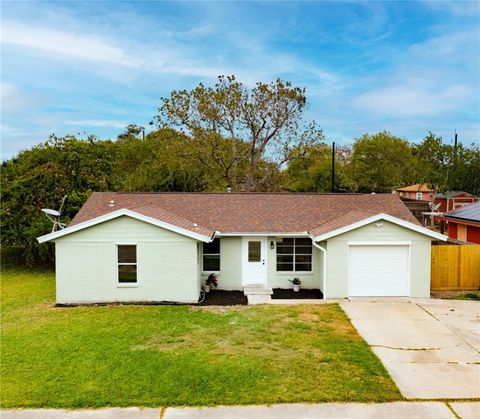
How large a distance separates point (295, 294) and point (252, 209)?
434 cm

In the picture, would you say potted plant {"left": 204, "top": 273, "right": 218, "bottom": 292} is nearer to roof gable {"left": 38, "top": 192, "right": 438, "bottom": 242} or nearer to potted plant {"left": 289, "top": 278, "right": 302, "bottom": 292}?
roof gable {"left": 38, "top": 192, "right": 438, "bottom": 242}

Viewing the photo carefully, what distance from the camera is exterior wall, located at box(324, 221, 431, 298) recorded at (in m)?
15.0

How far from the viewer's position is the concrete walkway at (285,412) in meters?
6.99

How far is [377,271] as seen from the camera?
595 inches

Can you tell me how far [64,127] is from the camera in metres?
25.2

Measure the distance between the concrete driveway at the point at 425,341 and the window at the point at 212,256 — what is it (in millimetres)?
5186

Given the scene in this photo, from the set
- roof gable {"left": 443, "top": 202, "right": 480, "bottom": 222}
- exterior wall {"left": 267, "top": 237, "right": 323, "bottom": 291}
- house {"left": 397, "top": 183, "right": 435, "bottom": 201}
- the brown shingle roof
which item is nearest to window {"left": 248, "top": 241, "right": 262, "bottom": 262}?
exterior wall {"left": 267, "top": 237, "right": 323, "bottom": 291}

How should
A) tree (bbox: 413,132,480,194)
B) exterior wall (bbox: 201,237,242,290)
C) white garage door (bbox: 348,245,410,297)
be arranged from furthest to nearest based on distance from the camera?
tree (bbox: 413,132,480,194), exterior wall (bbox: 201,237,242,290), white garage door (bbox: 348,245,410,297)

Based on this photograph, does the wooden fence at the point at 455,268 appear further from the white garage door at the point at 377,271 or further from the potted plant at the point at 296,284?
the potted plant at the point at 296,284

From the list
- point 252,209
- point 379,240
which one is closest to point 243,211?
point 252,209

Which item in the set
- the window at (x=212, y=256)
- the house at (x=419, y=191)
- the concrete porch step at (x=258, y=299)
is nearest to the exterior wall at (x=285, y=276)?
the concrete porch step at (x=258, y=299)

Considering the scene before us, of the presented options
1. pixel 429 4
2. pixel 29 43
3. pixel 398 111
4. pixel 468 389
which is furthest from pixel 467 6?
pixel 398 111

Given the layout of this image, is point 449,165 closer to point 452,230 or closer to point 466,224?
point 452,230

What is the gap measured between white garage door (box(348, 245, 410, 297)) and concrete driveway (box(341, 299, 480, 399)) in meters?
0.46
